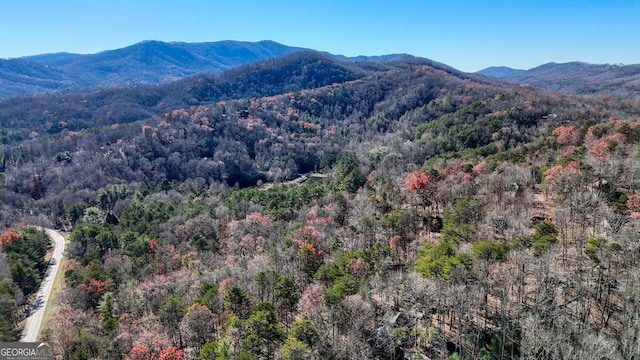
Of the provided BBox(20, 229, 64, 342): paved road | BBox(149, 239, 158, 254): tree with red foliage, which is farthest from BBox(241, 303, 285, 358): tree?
BBox(149, 239, 158, 254): tree with red foliage

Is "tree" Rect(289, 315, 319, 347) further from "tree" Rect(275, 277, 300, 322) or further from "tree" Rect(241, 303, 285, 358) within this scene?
"tree" Rect(275, 277, 300, 322)

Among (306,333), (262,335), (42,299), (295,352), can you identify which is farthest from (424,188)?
(42,299)

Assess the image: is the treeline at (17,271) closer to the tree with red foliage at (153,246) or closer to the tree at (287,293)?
the tree with red foliage at (153,246)

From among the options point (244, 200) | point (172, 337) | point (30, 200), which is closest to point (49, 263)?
point (244, 200)

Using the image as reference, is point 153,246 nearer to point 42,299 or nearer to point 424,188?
point 42,299

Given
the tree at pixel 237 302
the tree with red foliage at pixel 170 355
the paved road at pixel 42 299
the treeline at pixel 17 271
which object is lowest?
the paved road at pixel 42 299

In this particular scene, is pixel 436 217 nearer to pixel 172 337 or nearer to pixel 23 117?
pixel 172 337

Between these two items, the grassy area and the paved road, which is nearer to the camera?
the paved road

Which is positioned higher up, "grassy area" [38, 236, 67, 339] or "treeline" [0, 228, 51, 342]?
"treeline" [0, 228, 51, 342]

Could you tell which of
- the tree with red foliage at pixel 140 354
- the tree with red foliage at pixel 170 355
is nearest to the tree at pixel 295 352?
the tree with red foliage at pixel 170 355
